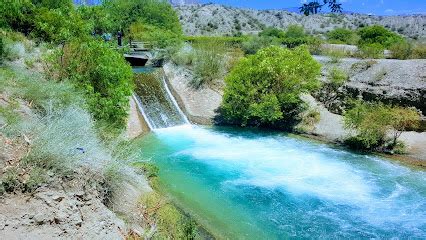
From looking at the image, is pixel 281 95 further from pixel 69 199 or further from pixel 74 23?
pixel 69 199

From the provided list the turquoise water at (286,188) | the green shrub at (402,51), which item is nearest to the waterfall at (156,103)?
the turquoise water at (286,188)

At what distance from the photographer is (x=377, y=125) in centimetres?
1559

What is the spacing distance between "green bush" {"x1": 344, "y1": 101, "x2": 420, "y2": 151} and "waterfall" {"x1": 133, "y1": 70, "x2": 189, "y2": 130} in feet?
27.5

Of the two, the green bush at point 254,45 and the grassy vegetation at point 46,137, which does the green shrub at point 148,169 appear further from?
the green bush at point 254,45

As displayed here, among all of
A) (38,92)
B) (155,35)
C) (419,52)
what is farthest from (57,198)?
(155,35)

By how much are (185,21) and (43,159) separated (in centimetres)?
7319

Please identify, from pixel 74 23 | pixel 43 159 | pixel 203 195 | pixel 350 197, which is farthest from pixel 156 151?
pixel 43 159

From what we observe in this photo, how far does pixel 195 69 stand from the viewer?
76.1 feet

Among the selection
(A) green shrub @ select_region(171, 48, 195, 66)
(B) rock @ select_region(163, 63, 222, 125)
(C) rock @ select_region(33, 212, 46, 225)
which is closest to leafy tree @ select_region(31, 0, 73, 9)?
(A) green shrub @ select_region(171, 48, 195, 66)

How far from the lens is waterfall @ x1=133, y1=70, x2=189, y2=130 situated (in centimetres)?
1945

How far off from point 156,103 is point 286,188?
1014cm

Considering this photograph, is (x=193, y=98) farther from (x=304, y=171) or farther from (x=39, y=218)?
(x=39, y=218)

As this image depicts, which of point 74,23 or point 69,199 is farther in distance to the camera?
point 74,23

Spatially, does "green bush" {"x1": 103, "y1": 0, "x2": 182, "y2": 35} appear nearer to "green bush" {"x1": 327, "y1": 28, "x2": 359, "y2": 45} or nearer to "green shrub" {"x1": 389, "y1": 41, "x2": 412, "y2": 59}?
"green bush" {"x1": 327, "y1": 28, "x2": 359, "y2": 45}
